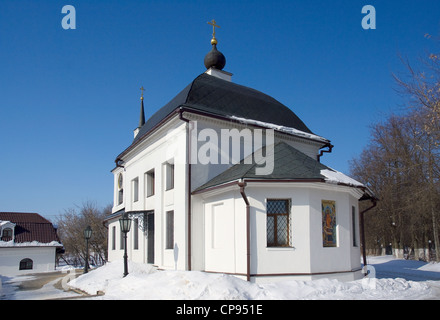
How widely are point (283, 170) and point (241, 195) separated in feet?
4.95

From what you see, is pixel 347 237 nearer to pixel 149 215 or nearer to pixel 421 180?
pixel 149 215

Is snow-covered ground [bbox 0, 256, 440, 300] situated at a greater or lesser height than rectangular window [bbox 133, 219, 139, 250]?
lesser

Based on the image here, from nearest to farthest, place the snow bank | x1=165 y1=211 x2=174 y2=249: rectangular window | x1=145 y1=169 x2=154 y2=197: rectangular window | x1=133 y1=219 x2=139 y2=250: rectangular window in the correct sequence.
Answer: the snow bank < x1=165 y1=211 x2=174 y2=249: rectangular window < x1=145 y1=169 x2=154 y2=197: rectangular window < x1=133 y1=219 x2=139 y2=250: rectangular window

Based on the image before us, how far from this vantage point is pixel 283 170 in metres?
11.8

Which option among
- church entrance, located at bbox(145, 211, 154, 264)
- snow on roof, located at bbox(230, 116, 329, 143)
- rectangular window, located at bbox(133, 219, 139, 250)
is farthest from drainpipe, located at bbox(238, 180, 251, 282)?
rectangular window, located at bbox(133, 219, 139, 250)

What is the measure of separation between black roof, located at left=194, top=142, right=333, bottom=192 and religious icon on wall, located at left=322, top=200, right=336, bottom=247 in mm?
1117

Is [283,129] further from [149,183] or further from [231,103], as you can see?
[149,183]

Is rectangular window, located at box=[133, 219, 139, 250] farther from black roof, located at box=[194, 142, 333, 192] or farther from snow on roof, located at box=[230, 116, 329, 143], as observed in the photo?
snow on roof, located at box=[230, 116, 329, 143]

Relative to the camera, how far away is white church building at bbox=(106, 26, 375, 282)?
11.3 metres

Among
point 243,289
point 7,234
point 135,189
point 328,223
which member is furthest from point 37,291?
point 7,234

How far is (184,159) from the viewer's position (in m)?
13.5

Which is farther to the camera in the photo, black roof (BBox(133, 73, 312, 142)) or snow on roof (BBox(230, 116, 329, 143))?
black roof (BBox(133, 73, 312, 142))

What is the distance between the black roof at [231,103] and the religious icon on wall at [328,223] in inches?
188

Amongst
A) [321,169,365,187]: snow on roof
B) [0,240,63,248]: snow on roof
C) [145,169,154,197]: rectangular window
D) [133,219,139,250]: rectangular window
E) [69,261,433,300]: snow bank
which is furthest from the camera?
[0,240,63,248]: snow on roof
